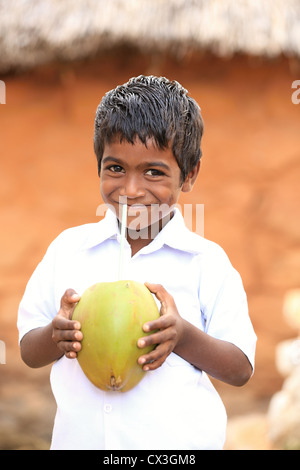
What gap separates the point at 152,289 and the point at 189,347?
0.50 ft

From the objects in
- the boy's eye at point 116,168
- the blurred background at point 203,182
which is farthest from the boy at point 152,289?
the blurred background at point 203,182

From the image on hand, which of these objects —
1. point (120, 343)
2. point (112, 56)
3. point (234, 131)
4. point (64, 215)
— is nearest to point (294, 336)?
point (234, 131)

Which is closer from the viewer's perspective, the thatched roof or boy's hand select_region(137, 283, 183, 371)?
boy's hand select_region(137, 283, 183, 371)

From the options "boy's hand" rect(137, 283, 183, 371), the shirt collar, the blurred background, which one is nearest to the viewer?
"boy's hand" rect(137, 283, 183, 371)

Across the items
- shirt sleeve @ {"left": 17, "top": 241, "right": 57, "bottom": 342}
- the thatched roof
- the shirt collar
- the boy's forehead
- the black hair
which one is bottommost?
shirt sleeve @ {"left": 17, "top": 241, "right": 57, "bottom": 342}

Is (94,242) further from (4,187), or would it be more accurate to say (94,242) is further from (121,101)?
(4,187)

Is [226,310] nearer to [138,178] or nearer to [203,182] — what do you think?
[138,178]

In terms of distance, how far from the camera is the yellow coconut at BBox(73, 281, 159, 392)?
1071mm

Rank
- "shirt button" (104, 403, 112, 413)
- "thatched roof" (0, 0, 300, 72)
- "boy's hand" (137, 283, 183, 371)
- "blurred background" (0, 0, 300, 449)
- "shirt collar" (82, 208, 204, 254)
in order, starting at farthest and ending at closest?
"blurred background" (0, 0, 300, 449) → "thatched roof" (0, 0, 300, 72) → "shirt collar" (82, 208, 204, 254) → "shirt button" (104, 403, 112, 413) → "boy's hand" (137, 283, 183, 371)

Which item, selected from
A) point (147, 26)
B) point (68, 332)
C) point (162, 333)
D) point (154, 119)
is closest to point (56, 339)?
point (68, 332)

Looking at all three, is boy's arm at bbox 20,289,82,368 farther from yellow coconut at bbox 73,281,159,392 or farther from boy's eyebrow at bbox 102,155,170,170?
boy's eyebrow at bbox 102,155,170,170

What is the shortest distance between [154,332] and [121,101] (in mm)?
473

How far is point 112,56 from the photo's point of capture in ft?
10.4

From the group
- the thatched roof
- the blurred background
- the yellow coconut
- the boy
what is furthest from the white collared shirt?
the blurred background
